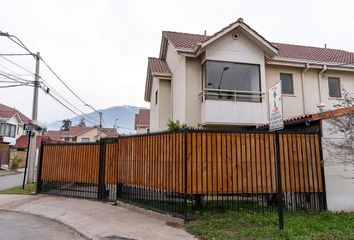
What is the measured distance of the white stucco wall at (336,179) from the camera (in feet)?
28.8

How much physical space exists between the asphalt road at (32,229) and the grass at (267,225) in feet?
9.79

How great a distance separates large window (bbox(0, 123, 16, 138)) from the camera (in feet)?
130

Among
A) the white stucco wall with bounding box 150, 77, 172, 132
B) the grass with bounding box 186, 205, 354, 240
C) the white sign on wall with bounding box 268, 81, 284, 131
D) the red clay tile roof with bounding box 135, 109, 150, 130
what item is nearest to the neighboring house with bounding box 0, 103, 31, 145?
the red clay tile roof with bounding box 135, 109, 150, 130

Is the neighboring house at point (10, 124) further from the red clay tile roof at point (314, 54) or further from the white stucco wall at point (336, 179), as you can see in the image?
the white stucco wall at point (336, 179)

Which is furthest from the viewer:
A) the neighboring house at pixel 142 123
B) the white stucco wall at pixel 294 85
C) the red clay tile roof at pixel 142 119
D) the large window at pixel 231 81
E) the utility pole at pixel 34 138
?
the red clay tile roof at pixel 142 119

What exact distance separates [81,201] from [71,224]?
309 centimetres

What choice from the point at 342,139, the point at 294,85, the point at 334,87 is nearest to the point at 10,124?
the point at 294,85

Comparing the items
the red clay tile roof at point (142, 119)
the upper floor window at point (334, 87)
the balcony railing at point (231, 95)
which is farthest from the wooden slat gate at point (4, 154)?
the upper floor window at point (334, 87)

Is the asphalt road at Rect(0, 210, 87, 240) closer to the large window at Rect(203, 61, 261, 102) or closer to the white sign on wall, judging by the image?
the white sign on wall

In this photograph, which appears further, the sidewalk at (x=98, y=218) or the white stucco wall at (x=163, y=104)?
the white stucco wall at (x=163, y=104)

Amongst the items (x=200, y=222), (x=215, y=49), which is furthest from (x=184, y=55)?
(x=200, y=222)

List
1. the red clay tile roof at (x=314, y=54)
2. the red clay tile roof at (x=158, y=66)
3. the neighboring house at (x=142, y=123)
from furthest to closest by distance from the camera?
the neighboring house at (x=142, y=123), the red clay tile roof at (x=158, y=66), the red clay tile roof at (x=314, y=54)

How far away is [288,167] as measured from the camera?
8516 mm

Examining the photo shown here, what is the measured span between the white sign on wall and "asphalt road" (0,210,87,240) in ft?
16.5
